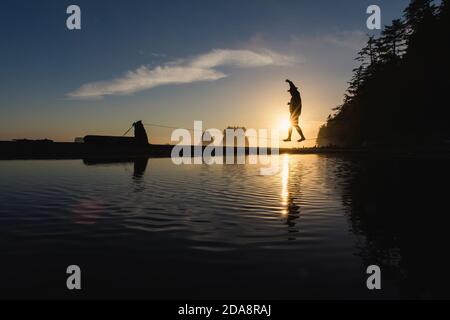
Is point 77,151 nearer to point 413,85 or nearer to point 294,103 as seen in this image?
point 294,103

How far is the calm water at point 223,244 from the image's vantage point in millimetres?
4906

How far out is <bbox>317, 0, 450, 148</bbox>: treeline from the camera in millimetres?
50625

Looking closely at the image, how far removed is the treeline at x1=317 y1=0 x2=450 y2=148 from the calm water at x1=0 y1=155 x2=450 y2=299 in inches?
1821

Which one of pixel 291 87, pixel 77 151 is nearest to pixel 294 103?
pixel 291 87

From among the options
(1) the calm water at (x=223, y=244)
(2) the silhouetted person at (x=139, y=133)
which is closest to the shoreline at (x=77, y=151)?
(2) the silhouetted person at (x=139, y=133)

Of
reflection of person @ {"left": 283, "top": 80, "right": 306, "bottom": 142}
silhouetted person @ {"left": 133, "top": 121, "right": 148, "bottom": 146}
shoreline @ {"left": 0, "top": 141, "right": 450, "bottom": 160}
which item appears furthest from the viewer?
silhouetted person @ {"left": 133, "top": 121, "right": 148, "bottom": 146}

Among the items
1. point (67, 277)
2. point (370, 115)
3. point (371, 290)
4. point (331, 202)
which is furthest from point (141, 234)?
point (370, 115)

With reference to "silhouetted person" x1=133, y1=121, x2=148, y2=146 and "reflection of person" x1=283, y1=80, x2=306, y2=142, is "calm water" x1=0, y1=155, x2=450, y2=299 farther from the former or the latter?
"silhouetted person" x1=133, y1=121, x2=148, y2=146

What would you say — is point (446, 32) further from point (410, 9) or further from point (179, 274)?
point (179, 274)

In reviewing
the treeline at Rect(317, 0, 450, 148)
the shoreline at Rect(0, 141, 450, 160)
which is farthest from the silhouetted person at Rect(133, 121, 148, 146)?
the treeline at Rect(317, 0, 450, 148)

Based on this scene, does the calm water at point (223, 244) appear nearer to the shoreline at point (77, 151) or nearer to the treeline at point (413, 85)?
the shoreline at point (77, 151)
